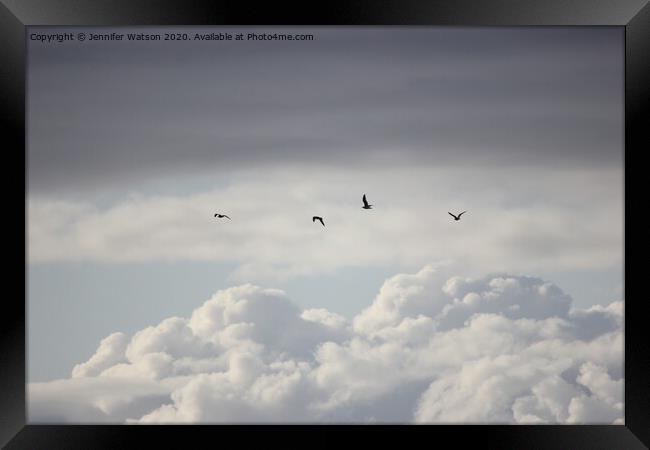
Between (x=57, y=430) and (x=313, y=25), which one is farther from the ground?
(x=313, y=25)

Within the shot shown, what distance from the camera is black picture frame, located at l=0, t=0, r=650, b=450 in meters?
Answer: 8.04

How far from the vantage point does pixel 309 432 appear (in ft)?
26.8

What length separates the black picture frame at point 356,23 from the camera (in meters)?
8.04

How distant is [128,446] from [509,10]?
21.7 ft

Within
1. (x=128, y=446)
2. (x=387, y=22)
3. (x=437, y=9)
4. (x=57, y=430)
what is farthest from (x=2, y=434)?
(x=437, y=9)

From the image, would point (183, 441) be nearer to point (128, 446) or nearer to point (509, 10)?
point (128, 446)

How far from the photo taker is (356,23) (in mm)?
8109

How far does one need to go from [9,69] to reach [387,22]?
438 cm

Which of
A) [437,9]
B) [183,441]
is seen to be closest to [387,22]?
[437,9]

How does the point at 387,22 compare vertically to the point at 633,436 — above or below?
above

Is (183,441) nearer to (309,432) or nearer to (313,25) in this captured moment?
(309,432)

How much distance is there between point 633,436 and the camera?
8062 millimetres

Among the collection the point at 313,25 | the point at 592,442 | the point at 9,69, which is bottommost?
the point at 592,442

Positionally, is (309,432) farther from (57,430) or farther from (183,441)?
(57,430)
